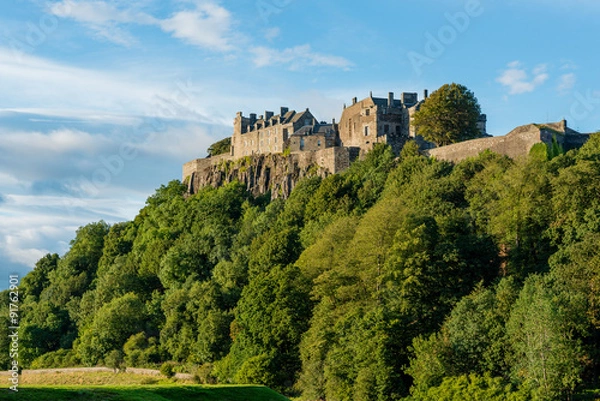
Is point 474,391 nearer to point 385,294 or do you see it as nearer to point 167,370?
point 385,294

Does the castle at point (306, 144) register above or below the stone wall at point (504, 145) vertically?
above

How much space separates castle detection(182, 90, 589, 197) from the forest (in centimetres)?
421

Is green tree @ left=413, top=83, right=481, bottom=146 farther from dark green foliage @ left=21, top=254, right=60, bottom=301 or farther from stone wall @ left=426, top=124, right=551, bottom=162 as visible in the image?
dark green foliage @ left=21, top=254, right=60, bottom=301

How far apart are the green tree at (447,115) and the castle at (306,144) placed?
88.9 inches

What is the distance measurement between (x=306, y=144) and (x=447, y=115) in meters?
19.1

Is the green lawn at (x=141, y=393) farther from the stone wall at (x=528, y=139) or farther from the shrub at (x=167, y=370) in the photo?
the stone wall at (x=528, y=139)

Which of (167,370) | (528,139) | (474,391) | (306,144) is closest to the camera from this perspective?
(474,391)

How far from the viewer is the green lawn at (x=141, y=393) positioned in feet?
95.6

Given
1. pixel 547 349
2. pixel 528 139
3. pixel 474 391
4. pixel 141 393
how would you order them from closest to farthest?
pixel 141 393, pixel 547 349, pixel 474 391, pixel 528 139

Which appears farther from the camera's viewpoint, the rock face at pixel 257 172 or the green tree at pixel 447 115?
the rock face at pixel 257 172

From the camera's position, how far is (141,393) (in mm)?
32438

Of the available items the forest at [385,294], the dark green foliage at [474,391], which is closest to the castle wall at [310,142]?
the forest at [385,294]

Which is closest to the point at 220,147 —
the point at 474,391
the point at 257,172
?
the point at 257,172

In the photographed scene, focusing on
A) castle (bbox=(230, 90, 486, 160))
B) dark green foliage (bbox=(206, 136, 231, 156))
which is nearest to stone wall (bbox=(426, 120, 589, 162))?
castle (bbox=(230, 90, 486, 160))
